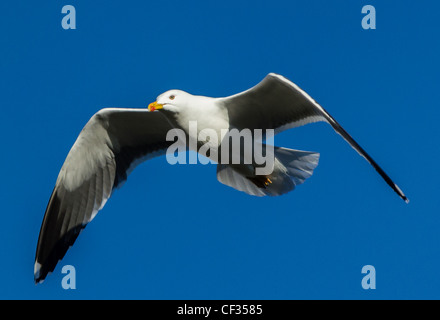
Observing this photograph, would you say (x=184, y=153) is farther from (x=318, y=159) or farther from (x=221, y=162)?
(x=318, y=159)

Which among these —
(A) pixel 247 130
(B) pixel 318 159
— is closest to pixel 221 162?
(A) pixel 247 130

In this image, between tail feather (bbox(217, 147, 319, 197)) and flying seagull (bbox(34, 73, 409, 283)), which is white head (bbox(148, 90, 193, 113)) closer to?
flying seagull (bbox(34, 73, 409, 283))

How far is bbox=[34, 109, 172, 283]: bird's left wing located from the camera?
574 centimetres

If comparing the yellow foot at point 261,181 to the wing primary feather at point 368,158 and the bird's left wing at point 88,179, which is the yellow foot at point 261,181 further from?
the wing primary feather at point 368,158

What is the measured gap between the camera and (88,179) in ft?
19.1

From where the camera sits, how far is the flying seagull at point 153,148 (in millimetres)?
5133

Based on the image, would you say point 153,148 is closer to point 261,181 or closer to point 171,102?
point 171,102

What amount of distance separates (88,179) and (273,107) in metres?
1.72

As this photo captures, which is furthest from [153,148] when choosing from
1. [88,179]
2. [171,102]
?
[171,102]

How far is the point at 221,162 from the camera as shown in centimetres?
538

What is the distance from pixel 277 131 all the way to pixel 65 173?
1.83 m

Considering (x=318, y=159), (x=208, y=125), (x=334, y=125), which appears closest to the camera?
(x=334, y=125)

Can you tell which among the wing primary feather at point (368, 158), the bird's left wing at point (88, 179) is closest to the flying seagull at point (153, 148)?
the bird's left wing at point (88, 179)
